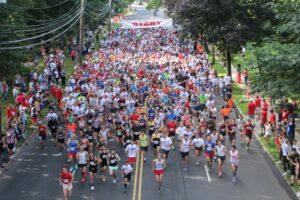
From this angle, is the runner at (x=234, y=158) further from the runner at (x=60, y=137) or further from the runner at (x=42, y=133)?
the runner at (x=42, y=133)

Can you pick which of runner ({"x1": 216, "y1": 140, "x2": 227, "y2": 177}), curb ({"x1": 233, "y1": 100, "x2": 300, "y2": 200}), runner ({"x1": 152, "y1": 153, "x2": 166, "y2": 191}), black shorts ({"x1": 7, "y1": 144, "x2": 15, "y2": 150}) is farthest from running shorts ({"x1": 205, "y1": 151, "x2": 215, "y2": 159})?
black shorts ({"x1": 7, "y1": 144, "x2": 15, "y2": 150})

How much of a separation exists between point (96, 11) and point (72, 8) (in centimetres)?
1460

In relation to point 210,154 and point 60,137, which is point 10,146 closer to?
point 60,137

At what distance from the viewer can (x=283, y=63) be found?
17.7 meters

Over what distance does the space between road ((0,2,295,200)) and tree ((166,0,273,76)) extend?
53.6ft

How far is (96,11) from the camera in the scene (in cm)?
6134

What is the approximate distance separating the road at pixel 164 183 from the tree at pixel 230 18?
16.3 m

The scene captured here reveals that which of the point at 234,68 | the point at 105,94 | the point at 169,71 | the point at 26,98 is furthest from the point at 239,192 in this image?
the point at 234,68

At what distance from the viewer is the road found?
1759 centimetres

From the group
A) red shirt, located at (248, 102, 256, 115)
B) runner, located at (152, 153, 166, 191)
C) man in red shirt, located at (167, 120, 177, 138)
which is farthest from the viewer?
red shirt, located at (248, 102, 256, 115)

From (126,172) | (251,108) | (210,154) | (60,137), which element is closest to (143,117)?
(60,137)

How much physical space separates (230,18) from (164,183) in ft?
71.2

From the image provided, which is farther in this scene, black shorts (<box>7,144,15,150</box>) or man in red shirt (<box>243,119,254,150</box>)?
man in red shirt (<box>243,119,254,150</box>)

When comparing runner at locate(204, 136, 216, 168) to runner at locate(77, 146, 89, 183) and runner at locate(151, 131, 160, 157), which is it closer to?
runner at locate(151, 131, 160, 157)
